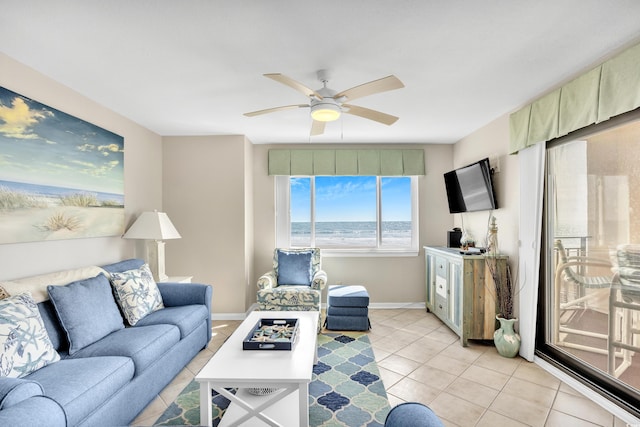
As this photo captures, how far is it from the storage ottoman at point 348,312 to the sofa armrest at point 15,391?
2.85 metres

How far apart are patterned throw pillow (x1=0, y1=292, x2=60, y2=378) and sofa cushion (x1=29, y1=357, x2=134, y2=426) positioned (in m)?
0.07

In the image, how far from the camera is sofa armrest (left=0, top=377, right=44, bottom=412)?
1.39m

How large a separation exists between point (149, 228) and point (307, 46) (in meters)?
2.58

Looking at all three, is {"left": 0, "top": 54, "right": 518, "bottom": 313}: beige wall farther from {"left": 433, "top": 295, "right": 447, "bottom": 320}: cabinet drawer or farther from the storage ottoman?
the storage ottoman

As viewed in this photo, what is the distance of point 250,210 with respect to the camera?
15.6 feet

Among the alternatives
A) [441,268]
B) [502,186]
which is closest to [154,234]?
[441,268]

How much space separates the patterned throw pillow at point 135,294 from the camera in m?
2.72

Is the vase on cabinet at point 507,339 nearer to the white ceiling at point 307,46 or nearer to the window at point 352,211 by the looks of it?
the window at point 352,211

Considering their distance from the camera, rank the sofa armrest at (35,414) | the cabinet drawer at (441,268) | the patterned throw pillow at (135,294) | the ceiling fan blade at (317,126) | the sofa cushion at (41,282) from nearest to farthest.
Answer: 1. the sofa armrest at (35,414)
2. the sofa cushion at (41,282)
3. the patterned throw pillow at (135,294)
4. the ceiling fan blade at (317,126)
5. the cabinet drawer at (441,268)

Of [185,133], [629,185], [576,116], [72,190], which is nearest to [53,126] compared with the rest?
[72,190]

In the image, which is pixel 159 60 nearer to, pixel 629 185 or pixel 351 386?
pixel 351 386

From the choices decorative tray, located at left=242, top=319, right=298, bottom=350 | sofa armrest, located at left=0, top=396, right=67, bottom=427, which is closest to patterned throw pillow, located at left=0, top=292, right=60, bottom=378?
sofa armrest, located at left=0, top=396, right=67, bottom=427

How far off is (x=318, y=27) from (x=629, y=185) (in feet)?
7.77

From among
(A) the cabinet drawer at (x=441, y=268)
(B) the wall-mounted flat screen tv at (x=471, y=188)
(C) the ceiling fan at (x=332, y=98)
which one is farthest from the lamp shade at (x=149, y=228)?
(B) the wall-mounted flat screen tv at (x=471, y=188)
